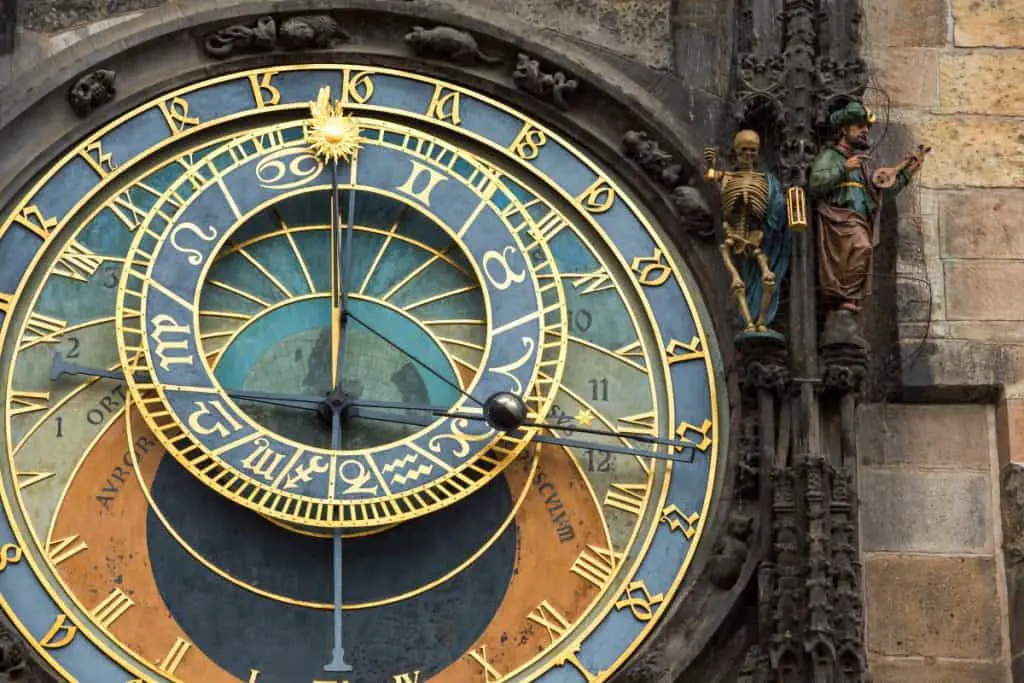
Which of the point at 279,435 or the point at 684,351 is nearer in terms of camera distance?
the point at 279,435

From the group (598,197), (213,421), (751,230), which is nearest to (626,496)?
(751,230)

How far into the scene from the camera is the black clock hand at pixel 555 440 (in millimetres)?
11258

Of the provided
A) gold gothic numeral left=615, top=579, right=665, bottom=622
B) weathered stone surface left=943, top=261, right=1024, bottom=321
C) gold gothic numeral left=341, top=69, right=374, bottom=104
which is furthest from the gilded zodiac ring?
weathered stone surface left=943, top=261, right=1024, bottom=321

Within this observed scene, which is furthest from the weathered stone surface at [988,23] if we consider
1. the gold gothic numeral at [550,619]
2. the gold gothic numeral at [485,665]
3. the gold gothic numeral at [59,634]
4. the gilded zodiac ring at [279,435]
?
the gold gothic numeral at [59,634]

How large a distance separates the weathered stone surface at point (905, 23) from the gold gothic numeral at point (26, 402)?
3291 millimetres

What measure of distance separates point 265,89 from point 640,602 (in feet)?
7.56

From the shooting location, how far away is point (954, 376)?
11.7 m

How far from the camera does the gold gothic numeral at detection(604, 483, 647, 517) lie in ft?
37.1

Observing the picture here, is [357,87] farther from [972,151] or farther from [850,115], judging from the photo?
[972,151]

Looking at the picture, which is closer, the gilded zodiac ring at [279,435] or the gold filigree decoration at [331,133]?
the gilded zodiac ring at [279,435]

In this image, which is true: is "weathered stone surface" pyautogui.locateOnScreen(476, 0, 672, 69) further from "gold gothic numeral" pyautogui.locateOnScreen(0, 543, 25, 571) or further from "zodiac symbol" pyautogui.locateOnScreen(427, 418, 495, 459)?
"gold gothic numeral" pyautogui.locateOnScreen(0, 543, 25, 571)

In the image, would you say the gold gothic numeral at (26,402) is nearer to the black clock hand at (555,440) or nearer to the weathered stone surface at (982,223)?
the black clock hand at (555,440)

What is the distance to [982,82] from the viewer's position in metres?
12.2

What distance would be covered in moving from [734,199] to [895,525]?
124 cm
